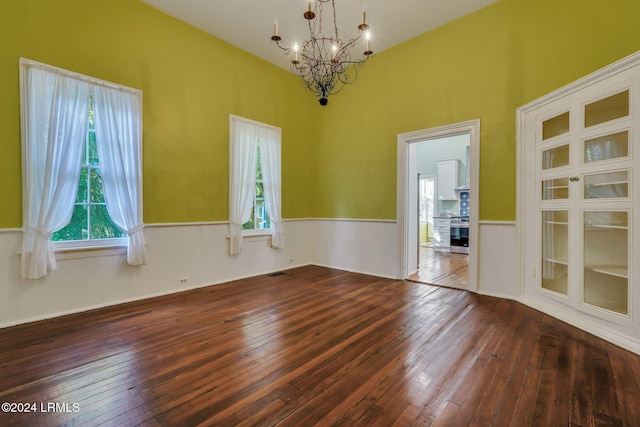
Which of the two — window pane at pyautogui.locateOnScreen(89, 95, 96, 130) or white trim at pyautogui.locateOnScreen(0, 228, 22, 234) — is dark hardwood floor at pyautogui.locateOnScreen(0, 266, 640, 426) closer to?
white trim at pyautogui.locateOnScreen(0, 228, 22, 234)

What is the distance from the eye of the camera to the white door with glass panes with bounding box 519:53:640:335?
8.04 feet

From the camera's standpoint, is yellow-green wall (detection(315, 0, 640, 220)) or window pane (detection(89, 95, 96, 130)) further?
window pane (detection(89, 95, 96, 130))

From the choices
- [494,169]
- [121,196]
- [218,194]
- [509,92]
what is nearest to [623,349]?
[494,169]

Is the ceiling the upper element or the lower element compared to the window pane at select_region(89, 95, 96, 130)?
upper

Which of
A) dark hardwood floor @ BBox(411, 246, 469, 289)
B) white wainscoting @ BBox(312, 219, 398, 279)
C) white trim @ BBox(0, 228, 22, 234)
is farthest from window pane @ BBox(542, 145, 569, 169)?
white trim @ BBox(0, 228, 22, 234)

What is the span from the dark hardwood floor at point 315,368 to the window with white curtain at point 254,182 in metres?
1.74

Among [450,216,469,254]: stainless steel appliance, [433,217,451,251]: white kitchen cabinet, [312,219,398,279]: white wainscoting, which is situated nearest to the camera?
[312,219,398,279]: white wainscoting

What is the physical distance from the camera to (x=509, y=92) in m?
3.60

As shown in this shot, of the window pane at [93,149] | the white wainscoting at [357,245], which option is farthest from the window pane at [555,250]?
the window pane at [93,149]

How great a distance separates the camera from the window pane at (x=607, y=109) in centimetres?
248

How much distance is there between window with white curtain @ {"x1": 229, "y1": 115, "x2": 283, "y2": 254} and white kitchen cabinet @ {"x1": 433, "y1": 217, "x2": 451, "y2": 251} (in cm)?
487

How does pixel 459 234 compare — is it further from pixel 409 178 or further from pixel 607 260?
pixel 607 260

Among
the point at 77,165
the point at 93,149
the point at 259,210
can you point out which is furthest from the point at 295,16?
the point at 77,165

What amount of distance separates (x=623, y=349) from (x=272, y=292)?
3.59 m
